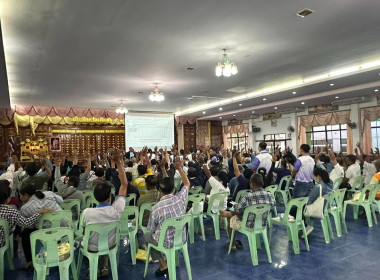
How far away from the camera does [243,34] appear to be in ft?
16.5

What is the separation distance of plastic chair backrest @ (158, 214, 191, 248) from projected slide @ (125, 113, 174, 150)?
10.5 m

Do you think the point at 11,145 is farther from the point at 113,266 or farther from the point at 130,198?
the point at 113,266

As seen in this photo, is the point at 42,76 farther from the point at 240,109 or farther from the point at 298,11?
the point at 240,109

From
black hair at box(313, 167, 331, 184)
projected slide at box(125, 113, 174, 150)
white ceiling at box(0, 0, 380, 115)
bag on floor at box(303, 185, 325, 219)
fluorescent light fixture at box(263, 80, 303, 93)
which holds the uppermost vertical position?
white ceiling at box(0, 0, 380, 115)

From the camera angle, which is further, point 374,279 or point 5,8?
point 5,8

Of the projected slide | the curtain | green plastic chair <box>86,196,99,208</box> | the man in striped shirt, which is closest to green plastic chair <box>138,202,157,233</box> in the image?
the man in striped shirt

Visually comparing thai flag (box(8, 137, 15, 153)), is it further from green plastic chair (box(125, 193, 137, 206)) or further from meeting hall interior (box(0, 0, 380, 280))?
green plastic chair (box(125, 193, 137, 206))

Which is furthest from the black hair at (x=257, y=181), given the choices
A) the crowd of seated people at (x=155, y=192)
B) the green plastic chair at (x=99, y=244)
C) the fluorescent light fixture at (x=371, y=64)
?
the fluorescent light fixture at (x=371, y=64)

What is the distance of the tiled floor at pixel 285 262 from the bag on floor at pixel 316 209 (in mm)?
439

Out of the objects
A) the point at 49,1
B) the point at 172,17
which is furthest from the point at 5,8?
the point at 172,17

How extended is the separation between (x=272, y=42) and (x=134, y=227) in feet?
14.1

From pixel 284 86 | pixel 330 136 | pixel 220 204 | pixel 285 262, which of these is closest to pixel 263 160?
pixel 220 204

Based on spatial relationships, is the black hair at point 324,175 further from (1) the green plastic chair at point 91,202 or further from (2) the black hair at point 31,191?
(2) the black hair at point 31,191

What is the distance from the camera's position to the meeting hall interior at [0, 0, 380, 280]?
3.21 metres
